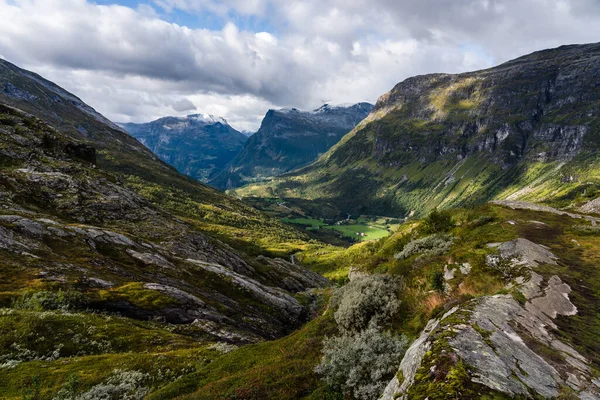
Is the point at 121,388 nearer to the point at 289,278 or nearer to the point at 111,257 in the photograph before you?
the point at 111,257

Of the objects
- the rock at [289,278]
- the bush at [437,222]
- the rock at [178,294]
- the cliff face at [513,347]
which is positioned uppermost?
the bush at [437,222]

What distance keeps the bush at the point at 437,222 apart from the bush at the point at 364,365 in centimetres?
3763

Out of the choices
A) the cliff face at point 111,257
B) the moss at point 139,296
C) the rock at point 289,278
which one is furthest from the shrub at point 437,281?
the rock at point 289,278

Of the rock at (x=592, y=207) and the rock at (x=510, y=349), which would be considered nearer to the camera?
the rock at (x=510, y=349)

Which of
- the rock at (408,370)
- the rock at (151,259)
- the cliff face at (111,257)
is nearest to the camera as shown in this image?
the rock at (408,370)

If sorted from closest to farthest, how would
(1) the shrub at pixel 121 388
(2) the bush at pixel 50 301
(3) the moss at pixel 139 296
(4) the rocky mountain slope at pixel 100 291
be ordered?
(1) the shrub at pixel 121 388 → (4) the rocky mountain slope at pixel 100 291 → (2) the bush at pixel 50 301 → (3) the moss at pixel 139 296

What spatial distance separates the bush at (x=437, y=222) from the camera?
50.1 metres

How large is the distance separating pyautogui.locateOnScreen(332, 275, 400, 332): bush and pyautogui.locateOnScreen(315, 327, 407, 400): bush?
3.29m

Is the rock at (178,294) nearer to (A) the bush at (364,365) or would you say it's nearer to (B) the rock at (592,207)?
(A) the bush at (364,365)

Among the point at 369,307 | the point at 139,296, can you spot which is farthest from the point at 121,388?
the point at 139,296

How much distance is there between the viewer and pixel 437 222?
51.3 m

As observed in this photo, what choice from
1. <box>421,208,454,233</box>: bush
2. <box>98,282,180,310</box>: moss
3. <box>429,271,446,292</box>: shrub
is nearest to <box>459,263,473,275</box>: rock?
<box>429,271,446,292</box>: shrub

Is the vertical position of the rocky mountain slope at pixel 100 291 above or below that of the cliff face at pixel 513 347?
below

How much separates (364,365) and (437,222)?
4148cm
